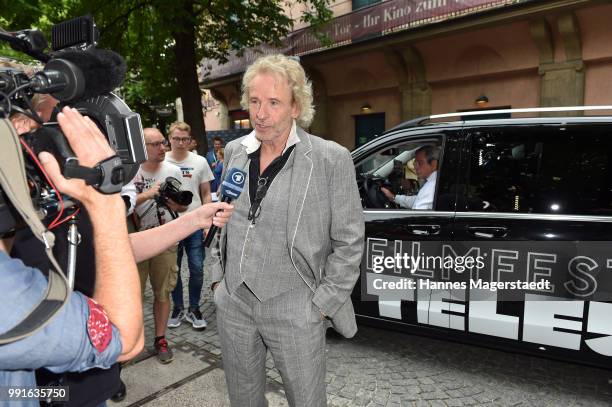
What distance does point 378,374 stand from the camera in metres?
3.19

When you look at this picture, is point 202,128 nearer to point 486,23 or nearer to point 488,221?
point 486,23

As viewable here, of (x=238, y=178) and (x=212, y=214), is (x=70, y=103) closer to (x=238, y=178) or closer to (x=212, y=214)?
(x=212, y=214)

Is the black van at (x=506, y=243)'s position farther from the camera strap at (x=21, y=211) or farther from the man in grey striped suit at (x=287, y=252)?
the camera strap at (x=21, y=211)

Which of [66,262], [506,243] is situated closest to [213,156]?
[506,243]

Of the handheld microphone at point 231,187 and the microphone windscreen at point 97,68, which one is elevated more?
the microphone windscreen at point 97,68

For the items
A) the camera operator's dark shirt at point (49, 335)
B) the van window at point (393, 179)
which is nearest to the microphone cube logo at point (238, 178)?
the camera operator's dark shirt at point (49, 335)

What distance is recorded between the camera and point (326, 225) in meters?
1.92

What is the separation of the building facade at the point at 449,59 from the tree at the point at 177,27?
0.97m

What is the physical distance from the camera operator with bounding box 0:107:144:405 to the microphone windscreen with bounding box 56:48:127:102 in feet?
0.43

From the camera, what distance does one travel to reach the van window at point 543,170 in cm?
260

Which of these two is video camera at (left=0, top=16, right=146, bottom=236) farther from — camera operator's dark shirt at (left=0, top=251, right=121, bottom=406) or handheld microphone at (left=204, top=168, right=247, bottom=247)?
handheld microphone at (left=204, top=168, right=247, bottom=247)

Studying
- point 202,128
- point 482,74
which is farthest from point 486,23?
point 202,128

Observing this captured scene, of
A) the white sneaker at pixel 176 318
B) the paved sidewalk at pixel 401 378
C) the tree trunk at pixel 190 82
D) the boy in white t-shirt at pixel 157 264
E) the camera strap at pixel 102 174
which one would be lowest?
the paved sidewalk at pixel 401 378

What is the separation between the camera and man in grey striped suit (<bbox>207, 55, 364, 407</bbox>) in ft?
6.09
